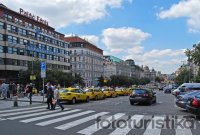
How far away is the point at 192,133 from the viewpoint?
38.4ft

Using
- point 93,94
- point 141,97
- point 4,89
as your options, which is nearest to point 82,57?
point 93,94

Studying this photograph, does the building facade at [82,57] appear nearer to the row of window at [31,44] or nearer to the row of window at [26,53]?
the row of window at [31,44]

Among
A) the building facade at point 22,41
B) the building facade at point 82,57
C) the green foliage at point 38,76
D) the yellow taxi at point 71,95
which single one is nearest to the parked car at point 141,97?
the yellow taxi at point 71,95

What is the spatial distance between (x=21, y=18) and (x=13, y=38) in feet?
27.4

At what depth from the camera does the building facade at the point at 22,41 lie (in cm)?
7331

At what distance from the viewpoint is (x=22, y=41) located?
7975cm

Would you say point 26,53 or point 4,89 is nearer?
point 4,89

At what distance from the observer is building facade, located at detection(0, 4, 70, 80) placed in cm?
7331

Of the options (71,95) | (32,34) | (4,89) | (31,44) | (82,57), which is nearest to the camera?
(71,95)

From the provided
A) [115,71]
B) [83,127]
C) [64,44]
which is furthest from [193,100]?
[115,71]

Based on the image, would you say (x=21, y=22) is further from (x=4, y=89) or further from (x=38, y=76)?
(x=4, y=89)

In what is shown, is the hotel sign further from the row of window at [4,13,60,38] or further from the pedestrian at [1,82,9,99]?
the pedestrian at [1,82,9,99]

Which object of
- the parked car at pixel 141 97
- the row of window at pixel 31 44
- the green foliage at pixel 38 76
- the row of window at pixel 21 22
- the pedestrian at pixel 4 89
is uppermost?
the row of window at pixel 21 22

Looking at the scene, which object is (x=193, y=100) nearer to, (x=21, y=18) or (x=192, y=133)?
(x=192, y=133)
